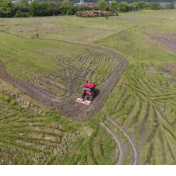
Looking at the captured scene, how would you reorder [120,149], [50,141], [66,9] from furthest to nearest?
1. [66,9]
2. [50,141]
3. [120,149]

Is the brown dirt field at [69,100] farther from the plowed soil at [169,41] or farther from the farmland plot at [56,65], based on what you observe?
the plowed soil at [169,41]

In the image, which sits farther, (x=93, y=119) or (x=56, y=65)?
(x=56, y=65)

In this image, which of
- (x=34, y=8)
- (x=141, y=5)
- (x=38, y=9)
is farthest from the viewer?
(x=141, y=5)

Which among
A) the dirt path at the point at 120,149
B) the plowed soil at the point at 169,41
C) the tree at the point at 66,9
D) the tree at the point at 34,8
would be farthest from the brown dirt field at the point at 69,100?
the tree at the point at 66,9

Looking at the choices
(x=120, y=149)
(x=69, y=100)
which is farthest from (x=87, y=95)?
(x=120, y=149)

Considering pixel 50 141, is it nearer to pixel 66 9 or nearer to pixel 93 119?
pixel 93 119

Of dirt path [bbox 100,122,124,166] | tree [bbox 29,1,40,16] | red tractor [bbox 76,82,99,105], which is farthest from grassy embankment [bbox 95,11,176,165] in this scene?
tree [bbox 29,1,40,16]

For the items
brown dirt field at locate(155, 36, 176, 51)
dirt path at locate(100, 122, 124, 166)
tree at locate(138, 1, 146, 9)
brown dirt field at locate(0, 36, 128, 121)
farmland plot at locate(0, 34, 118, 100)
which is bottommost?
dirt path at locate(100, 122, 124, 166)

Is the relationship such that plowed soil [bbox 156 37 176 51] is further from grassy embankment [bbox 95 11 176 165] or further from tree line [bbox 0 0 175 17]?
tree line [bbox 0 0 175 17]
